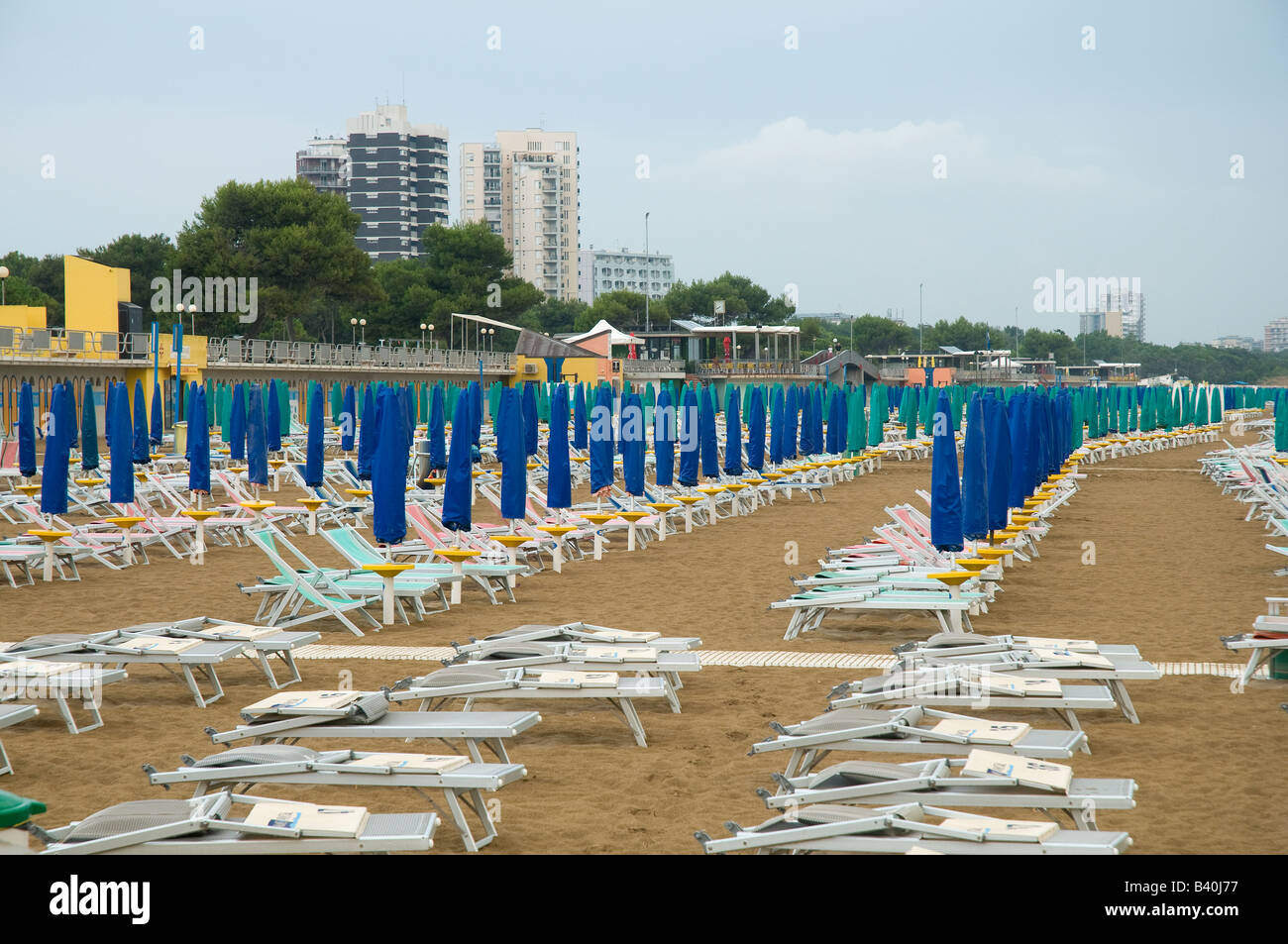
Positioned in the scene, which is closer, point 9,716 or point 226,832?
point 226,832

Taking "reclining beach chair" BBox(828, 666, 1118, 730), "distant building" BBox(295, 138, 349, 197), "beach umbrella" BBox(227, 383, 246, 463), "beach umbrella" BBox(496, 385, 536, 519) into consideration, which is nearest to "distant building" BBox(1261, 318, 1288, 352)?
"reclining beach chair" BBox(828, 666, 1118, 730)

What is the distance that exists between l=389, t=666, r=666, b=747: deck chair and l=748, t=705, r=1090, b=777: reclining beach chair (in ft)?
3.45

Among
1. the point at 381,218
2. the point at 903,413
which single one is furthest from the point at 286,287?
the point at 381,218

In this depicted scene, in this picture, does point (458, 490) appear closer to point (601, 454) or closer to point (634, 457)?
point (601, 454)

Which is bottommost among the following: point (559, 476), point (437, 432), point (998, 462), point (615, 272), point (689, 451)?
point (559, 476)

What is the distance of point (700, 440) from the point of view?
729 inches

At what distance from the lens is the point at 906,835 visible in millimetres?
4137

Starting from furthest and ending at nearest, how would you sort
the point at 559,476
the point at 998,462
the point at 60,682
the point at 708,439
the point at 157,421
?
1. the point at 157,421
2. the point at 708,439
3. the point at 559,476
4. the point at 998,462
5. the point at 60,682

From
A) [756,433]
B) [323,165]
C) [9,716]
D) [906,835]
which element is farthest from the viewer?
[323,165]

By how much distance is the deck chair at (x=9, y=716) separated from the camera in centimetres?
594

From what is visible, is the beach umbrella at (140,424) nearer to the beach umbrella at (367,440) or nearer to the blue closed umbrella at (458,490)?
the beach umbrella at (367,440)

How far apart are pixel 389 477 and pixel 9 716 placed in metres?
4.61

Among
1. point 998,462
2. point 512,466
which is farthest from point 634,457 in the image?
point 998,462
